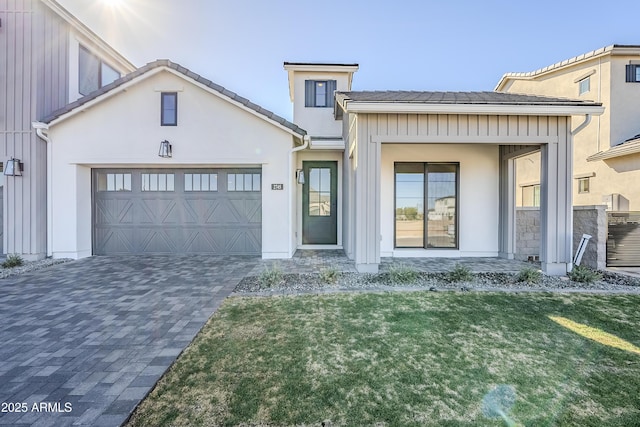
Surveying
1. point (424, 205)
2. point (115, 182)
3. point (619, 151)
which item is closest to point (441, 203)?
point (424, 205)

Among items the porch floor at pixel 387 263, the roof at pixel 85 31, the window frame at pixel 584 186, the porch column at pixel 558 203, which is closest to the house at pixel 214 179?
the porch floor at pixel 387 263

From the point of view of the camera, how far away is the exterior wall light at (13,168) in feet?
23.8

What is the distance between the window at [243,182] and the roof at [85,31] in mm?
5836

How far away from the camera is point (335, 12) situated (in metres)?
10.2

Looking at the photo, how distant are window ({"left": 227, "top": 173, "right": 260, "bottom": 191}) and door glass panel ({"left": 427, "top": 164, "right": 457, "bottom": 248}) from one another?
4.72 m

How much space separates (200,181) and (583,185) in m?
14.1

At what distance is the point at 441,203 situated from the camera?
8.16 meters

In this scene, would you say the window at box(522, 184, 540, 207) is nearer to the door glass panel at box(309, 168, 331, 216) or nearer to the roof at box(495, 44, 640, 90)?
the roof at box(495, 44, 640, 90)

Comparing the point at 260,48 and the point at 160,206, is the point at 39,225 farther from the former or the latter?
the point at 260,48

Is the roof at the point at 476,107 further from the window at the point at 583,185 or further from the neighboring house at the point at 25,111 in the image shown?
the neighboring house at the point at 25,111

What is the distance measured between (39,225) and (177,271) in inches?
163

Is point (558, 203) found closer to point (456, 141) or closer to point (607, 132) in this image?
point (456, 141)

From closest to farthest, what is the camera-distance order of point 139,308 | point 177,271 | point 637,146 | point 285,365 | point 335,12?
point 285,365, point 139,308, point 177,271, point 637,146, point 335,12

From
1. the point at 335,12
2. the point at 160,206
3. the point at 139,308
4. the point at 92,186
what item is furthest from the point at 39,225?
the point at 335,12
